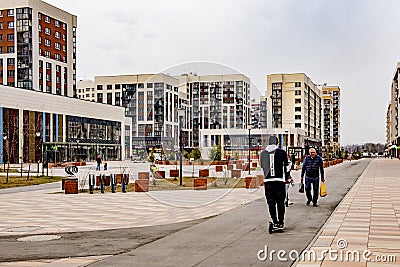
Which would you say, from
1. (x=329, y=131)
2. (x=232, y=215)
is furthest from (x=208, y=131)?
(x=329, y=131)

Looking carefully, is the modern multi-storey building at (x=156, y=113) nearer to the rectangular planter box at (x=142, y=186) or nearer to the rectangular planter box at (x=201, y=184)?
the rectangular planter box at (x=142, y=186)

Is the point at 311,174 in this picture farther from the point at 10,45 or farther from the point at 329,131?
the point at 329,131

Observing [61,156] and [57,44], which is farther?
[57,44]

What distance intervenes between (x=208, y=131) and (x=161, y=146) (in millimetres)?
2280

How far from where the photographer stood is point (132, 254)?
8.29m

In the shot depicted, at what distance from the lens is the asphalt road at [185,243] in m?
7.77

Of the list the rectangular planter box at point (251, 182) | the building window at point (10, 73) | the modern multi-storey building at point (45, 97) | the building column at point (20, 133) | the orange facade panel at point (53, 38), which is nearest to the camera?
the rectangular planter box at point (251, 182)

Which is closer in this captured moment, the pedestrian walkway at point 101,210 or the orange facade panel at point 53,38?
the pedestrian walkway at point 101,210
